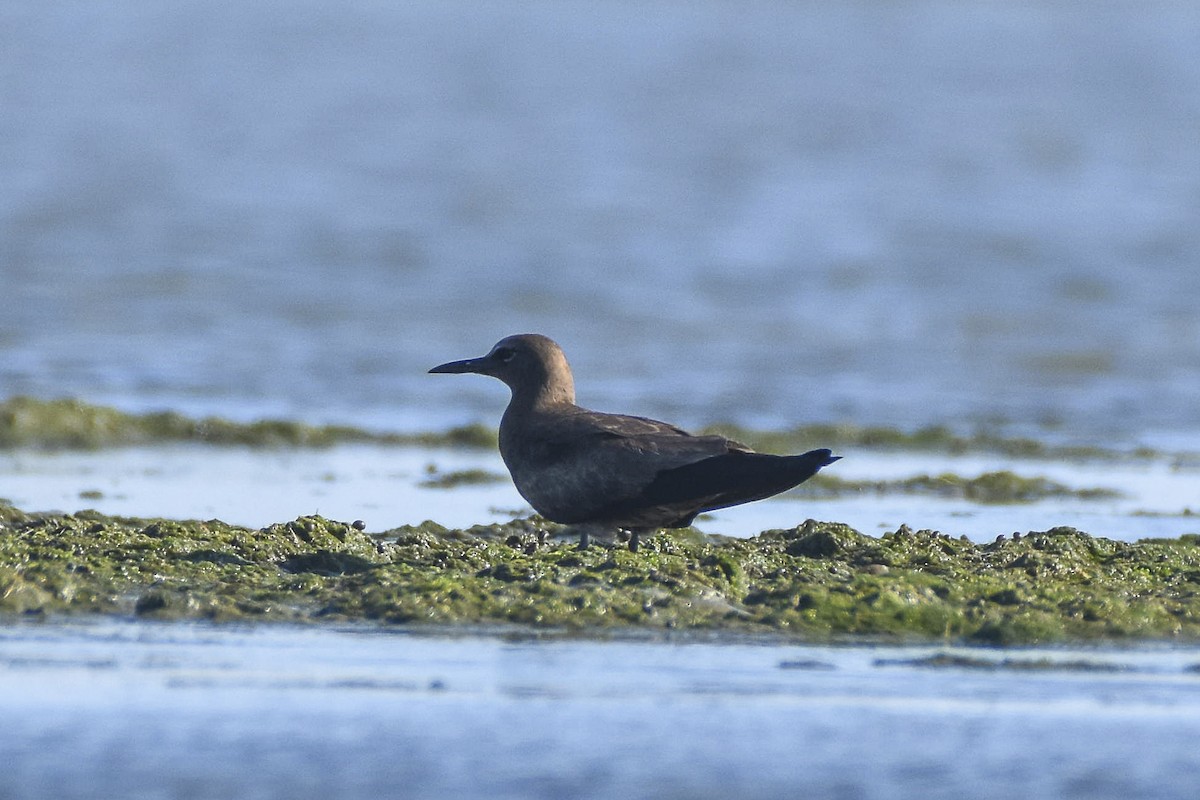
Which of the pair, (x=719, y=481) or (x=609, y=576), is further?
(x=719, y=481)

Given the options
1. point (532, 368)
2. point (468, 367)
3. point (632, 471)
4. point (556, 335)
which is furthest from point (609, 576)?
point (556, 335)

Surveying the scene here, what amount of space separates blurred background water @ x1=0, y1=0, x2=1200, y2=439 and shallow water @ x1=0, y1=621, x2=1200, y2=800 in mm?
6414

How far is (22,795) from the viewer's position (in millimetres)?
4082

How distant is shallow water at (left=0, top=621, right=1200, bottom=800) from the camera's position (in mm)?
4273

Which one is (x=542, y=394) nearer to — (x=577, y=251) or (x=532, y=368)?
(x=532, y=368)

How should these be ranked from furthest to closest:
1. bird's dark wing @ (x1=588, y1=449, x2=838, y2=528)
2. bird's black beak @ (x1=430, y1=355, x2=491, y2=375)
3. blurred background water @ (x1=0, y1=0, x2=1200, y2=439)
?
blurred background water @ (x1=0, y1=0, x2=1200, y2=439) < bird's black beak @ (x1=430, y1=355, x2=491, y2=375) < bird's dark wing @ (x1=588, y1=449, x2=838, y2=528)

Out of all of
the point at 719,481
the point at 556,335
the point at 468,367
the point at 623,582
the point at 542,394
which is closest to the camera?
the point at 623,582

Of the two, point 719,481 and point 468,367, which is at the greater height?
point 468,367

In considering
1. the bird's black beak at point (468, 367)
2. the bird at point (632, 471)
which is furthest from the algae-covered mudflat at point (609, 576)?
the bird's black beak at point (468, 367)

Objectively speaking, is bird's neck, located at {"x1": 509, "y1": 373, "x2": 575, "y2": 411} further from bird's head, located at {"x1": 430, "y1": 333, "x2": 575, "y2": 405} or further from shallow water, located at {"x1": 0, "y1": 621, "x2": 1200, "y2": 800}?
shallow water, located at {"x1": 0, "y1": 621, "x2": 1200, "y2": 800}

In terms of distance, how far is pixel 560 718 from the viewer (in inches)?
187

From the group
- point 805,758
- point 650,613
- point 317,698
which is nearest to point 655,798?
point 805,758

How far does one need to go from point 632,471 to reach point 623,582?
2.01 ft

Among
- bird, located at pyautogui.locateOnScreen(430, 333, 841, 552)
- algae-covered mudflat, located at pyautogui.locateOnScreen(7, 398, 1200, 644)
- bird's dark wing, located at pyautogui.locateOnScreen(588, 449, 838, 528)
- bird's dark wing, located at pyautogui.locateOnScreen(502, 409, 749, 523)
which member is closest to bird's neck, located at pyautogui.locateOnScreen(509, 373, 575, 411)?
bird, located at pyautogui.locateOnScreen(430, 333, 841, 552)
